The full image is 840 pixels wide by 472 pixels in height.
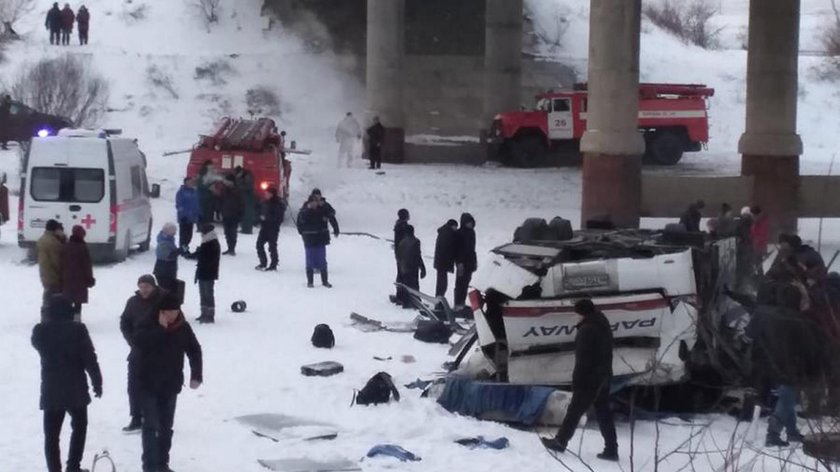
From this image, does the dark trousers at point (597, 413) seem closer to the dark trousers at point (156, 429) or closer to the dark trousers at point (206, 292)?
the dark trousers at point (156, 429)

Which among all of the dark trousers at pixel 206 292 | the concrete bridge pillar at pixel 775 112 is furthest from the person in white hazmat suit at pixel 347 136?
the dark trousers at pixel 206 292

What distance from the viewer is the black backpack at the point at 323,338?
58.3 feet

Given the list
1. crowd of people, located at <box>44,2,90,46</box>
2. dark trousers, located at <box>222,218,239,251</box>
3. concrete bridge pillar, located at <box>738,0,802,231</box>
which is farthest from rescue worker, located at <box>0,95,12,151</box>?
concrete bridge pillar, located at <box>738,0,802,231</box>

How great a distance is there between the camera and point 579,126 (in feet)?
137

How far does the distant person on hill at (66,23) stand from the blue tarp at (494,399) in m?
38.3

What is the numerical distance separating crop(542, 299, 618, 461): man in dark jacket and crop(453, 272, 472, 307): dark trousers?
28.7ft

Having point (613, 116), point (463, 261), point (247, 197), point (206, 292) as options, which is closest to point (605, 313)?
point (206, 292)

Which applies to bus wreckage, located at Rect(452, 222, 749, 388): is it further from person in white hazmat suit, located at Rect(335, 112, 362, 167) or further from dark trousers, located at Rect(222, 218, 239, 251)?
person in white hazmat suit, located at Rect(335, 112, 362, 167)

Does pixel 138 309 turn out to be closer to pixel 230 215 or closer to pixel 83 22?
pixel 230 215

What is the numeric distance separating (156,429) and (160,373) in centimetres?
43

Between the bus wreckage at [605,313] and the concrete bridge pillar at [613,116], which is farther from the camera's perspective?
the concrete bridge pillar at [613,116]

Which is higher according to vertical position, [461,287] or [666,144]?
[666,144]

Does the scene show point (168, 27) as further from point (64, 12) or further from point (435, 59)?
point (435, 59)

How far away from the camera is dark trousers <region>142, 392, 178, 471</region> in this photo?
11.4 m
